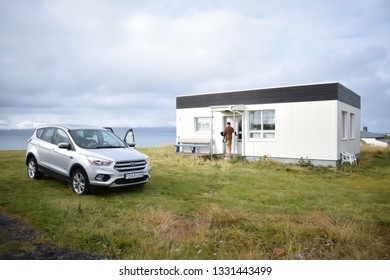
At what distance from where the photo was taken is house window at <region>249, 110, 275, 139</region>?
15367 mm

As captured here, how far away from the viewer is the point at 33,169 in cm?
916

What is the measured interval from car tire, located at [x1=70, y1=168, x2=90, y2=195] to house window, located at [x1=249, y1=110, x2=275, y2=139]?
34.4 ft

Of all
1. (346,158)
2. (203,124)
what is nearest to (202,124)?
(203,124)

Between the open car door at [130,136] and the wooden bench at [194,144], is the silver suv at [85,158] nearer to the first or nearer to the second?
the open car door at [130,136]

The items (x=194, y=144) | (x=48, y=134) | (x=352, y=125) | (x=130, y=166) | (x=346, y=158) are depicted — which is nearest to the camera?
(x=130, y=166)

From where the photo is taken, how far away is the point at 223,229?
490 centimetres

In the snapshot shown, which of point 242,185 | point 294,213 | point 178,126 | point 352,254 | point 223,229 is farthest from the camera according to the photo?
point 178,126

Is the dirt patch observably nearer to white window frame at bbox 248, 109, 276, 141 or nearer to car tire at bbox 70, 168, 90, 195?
car tire at bbox 70, 168, 90, 195

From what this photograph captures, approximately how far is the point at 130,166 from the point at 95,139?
1.50m

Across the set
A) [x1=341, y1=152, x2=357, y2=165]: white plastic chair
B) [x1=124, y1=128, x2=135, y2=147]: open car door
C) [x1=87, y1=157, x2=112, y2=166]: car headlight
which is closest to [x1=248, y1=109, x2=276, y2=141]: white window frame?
[x1=341, y1=152, x2=357, y2=165]: white plastic chair

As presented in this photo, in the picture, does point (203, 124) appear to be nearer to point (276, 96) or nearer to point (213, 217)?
point (276, 96)

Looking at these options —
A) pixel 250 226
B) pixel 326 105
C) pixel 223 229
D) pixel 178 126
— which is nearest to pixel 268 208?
pixel 250 226

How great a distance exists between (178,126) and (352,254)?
15.7 m

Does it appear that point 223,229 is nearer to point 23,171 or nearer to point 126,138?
point 126,138
